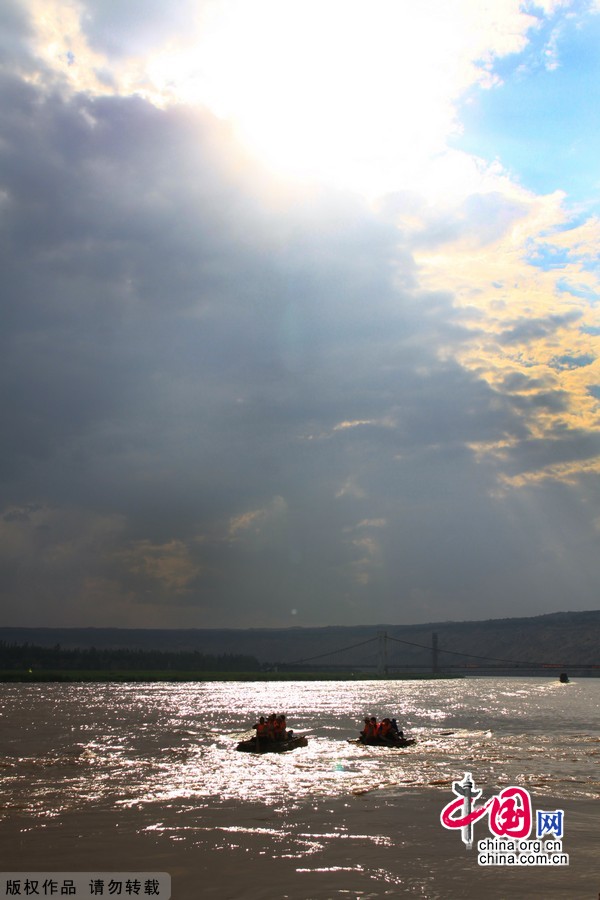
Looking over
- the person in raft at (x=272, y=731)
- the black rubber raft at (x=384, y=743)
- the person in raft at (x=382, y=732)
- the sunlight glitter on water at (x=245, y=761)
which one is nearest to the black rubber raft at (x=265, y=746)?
the person in raft at (x=272, y=731)

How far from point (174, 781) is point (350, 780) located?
738cm

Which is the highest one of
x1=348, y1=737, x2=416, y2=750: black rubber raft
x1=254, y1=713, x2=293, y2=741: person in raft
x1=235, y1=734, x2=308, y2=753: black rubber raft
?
x1=254, y1=713, x2=293, y2=741: person in raft

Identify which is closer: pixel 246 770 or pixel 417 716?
pixel 246 770

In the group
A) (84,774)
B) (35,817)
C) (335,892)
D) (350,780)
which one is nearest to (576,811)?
(350,780)

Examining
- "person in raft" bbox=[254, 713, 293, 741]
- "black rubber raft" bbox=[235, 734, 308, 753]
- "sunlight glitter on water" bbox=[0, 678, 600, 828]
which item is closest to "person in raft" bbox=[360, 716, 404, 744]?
"sunlight glitter on water" bbox=[0, 678, 600, 828]

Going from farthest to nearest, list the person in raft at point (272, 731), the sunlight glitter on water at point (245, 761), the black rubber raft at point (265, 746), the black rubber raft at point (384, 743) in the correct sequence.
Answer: the black rubber raft at point (384, 743) → the person in raft at point (272, 731) → the black rubber raft at point (265, 746) → the sunlight glitter on water at point (245, 761)

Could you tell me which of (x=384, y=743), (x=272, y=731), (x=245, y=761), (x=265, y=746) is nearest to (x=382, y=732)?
(x=384, y=743)

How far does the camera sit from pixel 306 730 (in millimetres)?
64250

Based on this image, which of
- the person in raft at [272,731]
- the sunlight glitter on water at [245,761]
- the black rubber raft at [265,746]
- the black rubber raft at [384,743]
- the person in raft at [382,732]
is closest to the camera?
the sunlight glitter on water at [245,761]

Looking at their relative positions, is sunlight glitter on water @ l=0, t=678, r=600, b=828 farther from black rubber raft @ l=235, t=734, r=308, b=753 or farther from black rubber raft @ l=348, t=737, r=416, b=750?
black rubber raft @ l=235, t=734, r=308, b=753

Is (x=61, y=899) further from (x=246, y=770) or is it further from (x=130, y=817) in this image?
(x=246, y=770)

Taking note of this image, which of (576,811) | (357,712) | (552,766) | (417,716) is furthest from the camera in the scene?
(357,712)

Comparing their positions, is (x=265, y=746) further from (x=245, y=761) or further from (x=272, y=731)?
(x=245, y=761)

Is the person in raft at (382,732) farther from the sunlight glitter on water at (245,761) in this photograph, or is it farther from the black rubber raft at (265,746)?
the black rubber raft at (265,746)
